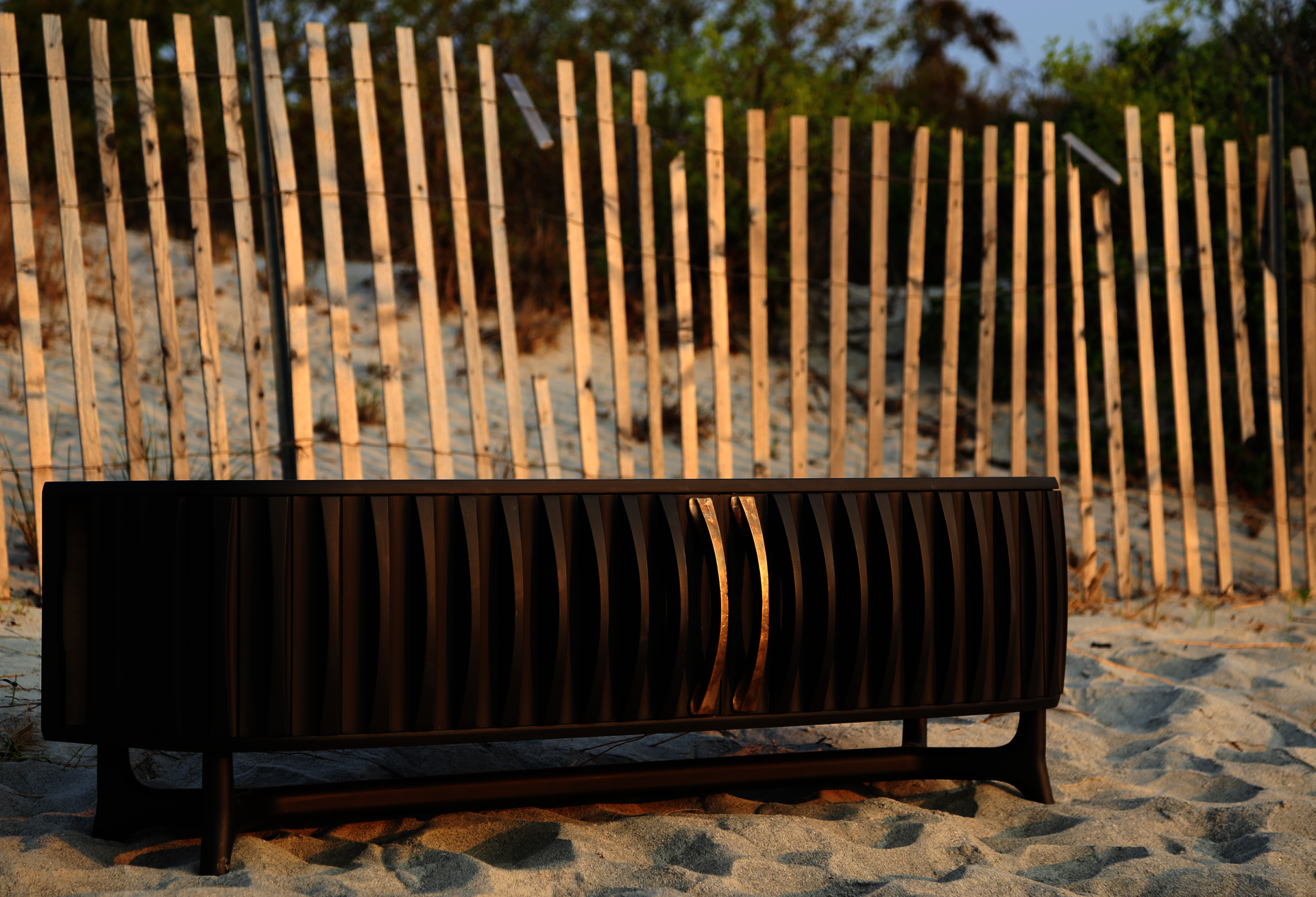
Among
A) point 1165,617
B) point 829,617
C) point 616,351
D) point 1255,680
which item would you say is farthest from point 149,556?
point 1165,617

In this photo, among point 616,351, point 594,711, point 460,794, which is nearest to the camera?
point 594,711

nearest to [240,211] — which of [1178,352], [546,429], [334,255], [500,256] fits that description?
[334,255]

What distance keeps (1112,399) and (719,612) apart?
10.2ft

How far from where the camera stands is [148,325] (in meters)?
5.87

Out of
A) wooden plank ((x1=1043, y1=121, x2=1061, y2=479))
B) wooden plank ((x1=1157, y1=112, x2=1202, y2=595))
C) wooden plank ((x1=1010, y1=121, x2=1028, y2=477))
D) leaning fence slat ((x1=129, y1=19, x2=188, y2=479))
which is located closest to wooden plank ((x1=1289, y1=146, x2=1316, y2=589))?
wooden plank ((x1=1157, y1=112, x2=1202, y2=595))

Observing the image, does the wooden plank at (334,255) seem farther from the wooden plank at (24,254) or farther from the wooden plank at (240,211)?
the wooden plank at (24,254)

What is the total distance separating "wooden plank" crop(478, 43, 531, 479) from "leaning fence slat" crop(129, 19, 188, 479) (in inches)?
30.9

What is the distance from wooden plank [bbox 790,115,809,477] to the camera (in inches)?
140

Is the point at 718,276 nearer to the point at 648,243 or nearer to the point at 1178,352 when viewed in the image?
the point at 648,243

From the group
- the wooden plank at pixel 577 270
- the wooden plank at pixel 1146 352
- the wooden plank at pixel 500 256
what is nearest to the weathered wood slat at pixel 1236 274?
the wooden plank at pixel 1146 352

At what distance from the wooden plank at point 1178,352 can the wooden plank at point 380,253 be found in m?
3.09

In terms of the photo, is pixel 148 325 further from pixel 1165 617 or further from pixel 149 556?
pixel 1165 617

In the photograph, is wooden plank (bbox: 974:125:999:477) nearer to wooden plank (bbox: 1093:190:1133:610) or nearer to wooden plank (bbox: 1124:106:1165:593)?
wooden plank (bbox: 1093:190:1133:610)

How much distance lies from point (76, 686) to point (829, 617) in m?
1.21
